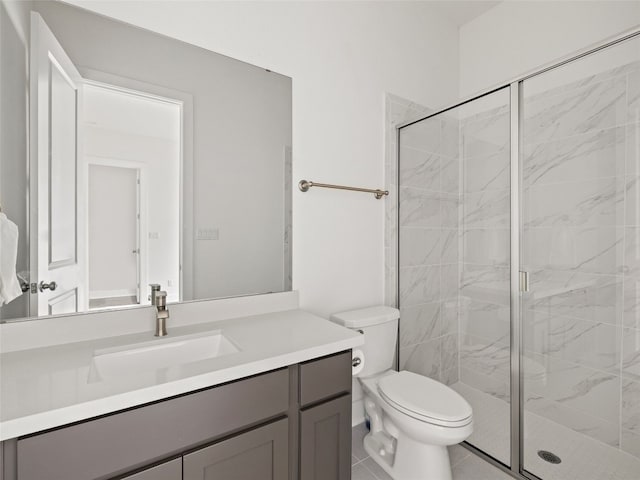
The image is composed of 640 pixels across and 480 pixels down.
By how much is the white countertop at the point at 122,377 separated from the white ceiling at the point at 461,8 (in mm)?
2377

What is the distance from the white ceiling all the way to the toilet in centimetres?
215

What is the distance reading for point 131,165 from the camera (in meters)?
1.28

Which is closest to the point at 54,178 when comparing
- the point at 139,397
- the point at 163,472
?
the point at 139,397

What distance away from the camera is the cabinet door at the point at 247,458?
926mm

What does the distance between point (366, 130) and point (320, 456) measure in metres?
1.68

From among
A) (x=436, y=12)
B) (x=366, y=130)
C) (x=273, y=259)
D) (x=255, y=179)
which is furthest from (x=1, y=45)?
(x=436, y=12)

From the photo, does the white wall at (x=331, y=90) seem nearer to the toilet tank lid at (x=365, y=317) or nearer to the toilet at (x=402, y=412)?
the toilet tank lid at (x=365, y=317)

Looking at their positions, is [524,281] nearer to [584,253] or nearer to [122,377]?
[584,253]

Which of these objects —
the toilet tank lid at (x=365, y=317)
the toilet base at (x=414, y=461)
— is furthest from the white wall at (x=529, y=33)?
the toilet base at (x=414, y=461)

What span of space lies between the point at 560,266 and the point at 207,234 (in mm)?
1604

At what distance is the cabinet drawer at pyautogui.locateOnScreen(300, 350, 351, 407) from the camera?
113cm

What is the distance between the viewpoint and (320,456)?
1.19m

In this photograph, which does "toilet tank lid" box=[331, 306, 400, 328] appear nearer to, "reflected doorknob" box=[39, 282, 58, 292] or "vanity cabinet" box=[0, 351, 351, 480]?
"vanity cabinet" box=[0, 351, 351, 480]

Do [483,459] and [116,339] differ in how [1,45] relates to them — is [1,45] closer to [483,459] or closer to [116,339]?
[116,339]
